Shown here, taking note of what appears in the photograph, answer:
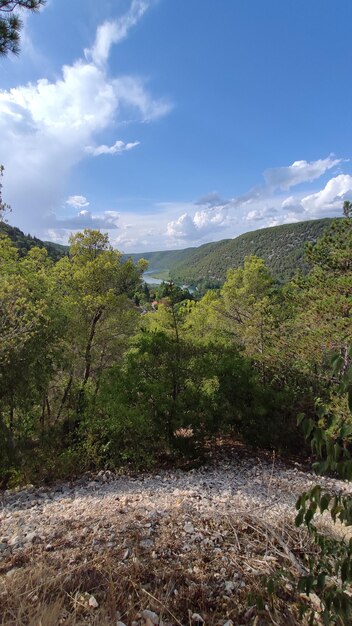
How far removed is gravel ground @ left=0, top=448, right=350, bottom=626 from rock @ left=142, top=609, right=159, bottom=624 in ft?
0.21

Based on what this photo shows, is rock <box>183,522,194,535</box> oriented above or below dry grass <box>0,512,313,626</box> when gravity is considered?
below

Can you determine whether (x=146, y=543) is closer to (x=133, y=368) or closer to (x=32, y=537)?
(x=32, y=537)

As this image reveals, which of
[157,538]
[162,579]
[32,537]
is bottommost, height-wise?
[32,537]

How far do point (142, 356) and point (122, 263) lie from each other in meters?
5.30

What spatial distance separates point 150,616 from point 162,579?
58 centimetres

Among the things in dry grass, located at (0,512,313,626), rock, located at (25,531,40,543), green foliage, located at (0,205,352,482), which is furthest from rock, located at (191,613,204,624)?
green foliage, located at (0,205,352,482)

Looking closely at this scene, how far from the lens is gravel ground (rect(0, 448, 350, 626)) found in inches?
140

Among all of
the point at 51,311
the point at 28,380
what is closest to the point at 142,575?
the point at 28,380

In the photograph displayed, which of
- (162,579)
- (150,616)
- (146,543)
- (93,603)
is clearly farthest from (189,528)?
(93,603)

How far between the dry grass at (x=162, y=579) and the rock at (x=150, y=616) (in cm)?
5

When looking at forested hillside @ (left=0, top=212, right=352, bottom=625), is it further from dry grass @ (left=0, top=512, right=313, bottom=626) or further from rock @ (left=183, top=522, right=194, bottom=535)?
dry grass @ (left=0, top=512, right=313, bottom=626)

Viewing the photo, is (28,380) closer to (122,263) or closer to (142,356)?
(142,356)

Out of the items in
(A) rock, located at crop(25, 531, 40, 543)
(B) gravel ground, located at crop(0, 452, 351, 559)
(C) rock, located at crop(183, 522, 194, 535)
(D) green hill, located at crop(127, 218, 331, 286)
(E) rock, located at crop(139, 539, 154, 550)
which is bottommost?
(B) gravel ground, located at crop(0, 452, 351, 559)

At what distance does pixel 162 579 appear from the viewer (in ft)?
12.1
